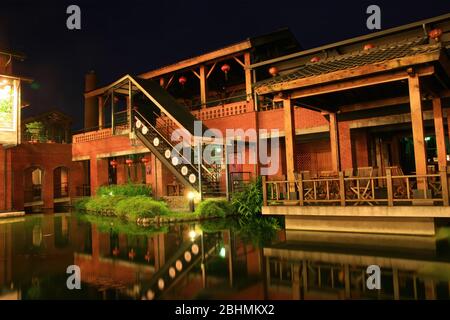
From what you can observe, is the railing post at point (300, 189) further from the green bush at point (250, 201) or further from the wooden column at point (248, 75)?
the wooden column at point (248, 75)

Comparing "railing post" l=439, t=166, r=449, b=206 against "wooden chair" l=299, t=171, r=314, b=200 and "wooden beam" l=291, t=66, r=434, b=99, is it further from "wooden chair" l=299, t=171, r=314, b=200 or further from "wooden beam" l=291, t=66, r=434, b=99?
"wooden chair" l=299, t=171, r=314, b=200

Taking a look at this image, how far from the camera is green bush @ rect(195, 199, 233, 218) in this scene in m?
15.3

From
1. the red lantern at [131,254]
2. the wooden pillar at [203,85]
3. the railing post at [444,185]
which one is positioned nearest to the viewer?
the railing post at [444,185]

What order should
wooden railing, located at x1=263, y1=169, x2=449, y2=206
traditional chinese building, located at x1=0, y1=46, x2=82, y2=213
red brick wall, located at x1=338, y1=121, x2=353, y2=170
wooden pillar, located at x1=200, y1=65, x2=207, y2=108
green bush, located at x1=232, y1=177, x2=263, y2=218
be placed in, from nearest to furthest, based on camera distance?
wooden railing, located at x1=263, y1=169, x2=449, y2=206, red brick wall, located at x1=338, y1=121, x2=353, y2=170, green bush, located at x1=232, y1=177, x2=263, y2=218, wooden pillar, located at x1=200, y1=65, x2=207, y2=108, traditional chinese building, located at x1=0, y1=46, x2=82, y2=213

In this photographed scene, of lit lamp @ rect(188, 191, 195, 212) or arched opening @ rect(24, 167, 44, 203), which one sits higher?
arched opening @ rect(24, 167, 44, 203)

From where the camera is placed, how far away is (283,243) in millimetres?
9430

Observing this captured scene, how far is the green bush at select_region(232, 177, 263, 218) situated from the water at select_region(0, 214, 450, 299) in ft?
12.3

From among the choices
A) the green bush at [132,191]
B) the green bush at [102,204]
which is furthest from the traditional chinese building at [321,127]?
the green bush at [102,204]

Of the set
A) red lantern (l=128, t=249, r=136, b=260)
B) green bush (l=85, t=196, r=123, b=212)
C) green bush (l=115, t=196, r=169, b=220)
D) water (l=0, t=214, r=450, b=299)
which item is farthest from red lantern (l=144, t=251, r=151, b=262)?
green bush (l=85, t=196, r=123, b=212)

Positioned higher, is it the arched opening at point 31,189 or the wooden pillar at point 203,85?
the wooden pillar at point 203,85

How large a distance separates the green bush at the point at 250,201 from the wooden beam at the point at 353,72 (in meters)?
5.46

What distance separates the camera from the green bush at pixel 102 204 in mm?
19828
